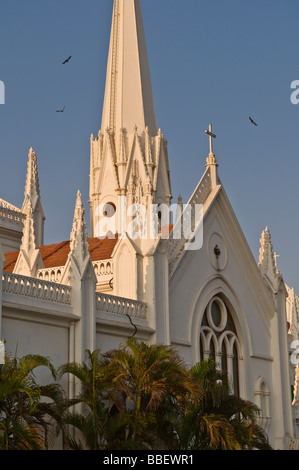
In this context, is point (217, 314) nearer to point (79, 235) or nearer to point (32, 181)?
point (79, 235)

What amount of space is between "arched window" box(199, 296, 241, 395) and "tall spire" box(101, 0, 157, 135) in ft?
49.2

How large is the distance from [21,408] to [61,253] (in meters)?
14.1

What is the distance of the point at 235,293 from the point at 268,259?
11.4 ft

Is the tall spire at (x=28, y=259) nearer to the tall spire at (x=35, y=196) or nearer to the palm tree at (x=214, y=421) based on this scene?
the tall spire at (x=35, y=196)

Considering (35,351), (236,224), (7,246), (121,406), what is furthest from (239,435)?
(7,246)

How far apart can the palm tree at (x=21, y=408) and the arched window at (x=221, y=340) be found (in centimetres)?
1223

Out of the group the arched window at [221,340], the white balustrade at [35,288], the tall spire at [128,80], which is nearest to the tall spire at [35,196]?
the tall spire at [128,80]

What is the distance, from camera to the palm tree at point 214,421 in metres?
27.5

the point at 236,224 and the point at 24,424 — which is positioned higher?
the point at 236,224

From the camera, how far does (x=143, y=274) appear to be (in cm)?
3391

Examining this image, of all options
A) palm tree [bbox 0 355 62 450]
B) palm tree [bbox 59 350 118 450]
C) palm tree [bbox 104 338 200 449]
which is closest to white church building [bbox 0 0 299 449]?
palm tree [bbox 59 350 118 450]

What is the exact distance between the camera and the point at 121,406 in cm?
2794

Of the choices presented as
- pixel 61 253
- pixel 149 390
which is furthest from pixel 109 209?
pixel 149 390

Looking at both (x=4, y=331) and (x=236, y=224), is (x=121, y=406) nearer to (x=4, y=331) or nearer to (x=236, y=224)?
(x=4, y=331)
